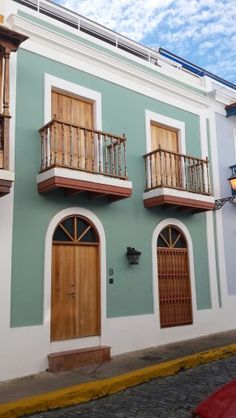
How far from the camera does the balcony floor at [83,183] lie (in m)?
7.56

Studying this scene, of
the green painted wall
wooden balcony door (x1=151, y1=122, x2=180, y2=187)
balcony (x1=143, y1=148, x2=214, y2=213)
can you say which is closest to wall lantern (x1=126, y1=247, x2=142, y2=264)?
the green painted wall

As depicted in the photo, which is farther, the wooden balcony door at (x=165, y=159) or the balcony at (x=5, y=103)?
the wooden balcony door at (x=165, y=159)

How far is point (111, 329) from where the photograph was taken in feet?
27.9

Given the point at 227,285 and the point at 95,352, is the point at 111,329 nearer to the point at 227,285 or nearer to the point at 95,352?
the point at 95,352

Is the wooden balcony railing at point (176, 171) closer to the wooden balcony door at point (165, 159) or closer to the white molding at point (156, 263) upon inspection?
the wooden balcony door at point (165, 159)

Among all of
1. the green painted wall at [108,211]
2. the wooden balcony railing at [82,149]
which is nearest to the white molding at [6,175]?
the green painted wall at [108,211]

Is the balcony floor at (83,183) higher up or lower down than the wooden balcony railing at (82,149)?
lower down

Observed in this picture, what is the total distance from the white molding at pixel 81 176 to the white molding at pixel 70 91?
1.25 metres

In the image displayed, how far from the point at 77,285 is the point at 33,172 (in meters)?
2.37

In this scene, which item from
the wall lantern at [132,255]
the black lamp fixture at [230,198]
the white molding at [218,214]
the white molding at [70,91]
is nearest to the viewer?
the white molding at [70,91]

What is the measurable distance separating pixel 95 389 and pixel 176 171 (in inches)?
228

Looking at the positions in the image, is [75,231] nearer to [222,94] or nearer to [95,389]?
[95,389]

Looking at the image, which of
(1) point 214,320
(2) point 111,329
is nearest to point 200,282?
(1) point 214,320

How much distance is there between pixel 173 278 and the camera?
9969mm
